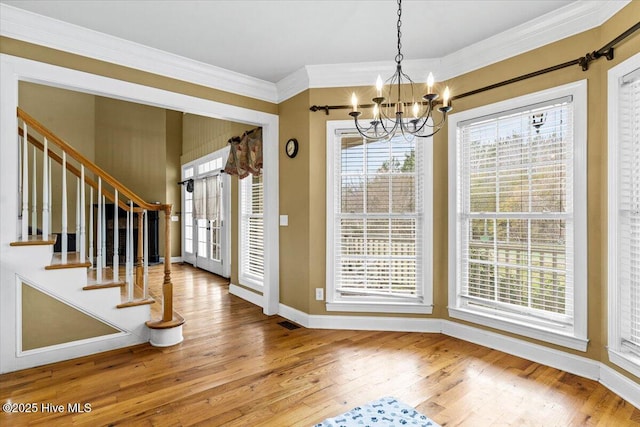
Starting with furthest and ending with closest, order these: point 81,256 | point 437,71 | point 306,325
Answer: point 306,325
point 437,71
point 81,256

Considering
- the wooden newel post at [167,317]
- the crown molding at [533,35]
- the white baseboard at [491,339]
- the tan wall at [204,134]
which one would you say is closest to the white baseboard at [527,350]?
the white baseboard at [491,339]

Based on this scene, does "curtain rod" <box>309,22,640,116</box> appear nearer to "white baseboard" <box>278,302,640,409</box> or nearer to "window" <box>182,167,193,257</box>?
"white baseboard" <box>278,302,640,409</box>

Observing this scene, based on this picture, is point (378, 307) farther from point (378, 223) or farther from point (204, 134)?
point (204, 134)

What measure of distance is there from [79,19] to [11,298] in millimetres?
2190

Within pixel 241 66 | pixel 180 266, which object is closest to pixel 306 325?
pixel 241 66

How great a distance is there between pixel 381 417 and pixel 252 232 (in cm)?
318

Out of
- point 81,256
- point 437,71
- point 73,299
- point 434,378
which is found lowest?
point 434,378

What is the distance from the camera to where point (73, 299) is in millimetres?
2852

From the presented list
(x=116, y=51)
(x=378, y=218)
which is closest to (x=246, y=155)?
(x=116, y=51)

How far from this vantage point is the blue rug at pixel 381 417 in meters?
1.94

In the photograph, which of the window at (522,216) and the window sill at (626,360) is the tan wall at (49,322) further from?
the window sill at (626,360)

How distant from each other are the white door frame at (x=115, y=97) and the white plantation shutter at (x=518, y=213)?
6.64 feet

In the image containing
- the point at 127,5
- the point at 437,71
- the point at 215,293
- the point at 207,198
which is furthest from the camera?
the point at 207,198

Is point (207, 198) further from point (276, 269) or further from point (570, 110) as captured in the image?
point (570, 110)
